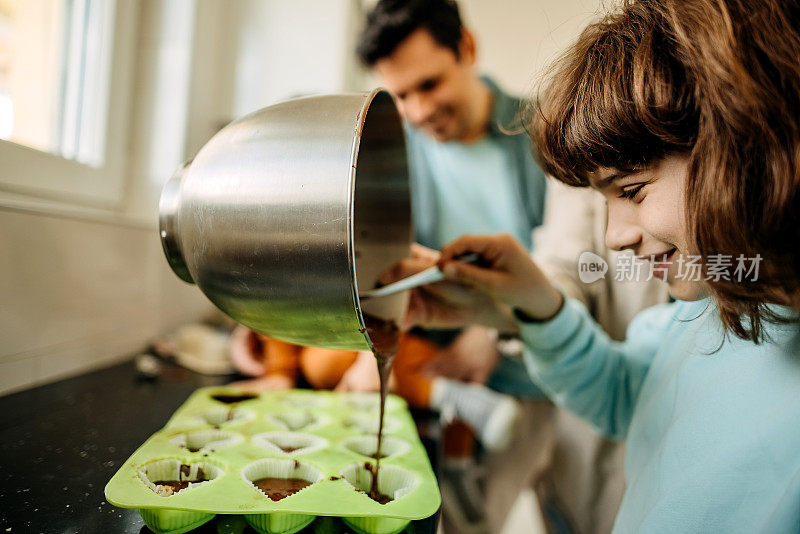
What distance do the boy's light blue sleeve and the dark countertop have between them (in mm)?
304

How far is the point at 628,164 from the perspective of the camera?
390 millimetres

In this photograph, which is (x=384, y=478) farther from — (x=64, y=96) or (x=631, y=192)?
(x=64, y=96)

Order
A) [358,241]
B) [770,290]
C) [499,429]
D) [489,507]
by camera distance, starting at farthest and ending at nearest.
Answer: [489,507] → [499,429] → [358,241] → [770,290]

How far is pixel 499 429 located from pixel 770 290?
673 millimetres

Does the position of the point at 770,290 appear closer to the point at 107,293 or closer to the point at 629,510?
the point at 629,510

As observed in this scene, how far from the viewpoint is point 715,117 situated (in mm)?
330

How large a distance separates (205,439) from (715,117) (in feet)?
1.79

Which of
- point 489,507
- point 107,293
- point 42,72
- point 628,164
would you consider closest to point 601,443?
point 489,507

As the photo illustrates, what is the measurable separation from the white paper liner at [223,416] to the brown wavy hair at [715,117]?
477 mm

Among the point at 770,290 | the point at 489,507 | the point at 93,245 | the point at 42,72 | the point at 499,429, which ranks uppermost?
the point at 42,72

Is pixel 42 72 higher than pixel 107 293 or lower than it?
higher

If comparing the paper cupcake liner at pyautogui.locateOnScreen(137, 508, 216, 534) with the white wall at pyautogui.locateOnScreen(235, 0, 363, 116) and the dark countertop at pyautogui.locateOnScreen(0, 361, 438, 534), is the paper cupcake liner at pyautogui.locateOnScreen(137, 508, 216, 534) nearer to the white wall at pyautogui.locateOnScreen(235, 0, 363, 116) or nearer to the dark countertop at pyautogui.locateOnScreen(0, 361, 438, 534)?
Answer: the dark countertop at pyautogui.locateOnScreen(0, 361, 438, 534)

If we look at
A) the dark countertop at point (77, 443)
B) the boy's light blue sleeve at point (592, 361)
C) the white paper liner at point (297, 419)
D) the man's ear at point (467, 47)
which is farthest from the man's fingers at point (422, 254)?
the man's ear at point (467, 47)

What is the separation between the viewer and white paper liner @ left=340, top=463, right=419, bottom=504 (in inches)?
20.0
